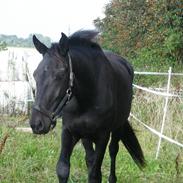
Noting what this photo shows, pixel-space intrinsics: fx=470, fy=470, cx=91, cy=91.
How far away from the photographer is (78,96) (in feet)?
15.1

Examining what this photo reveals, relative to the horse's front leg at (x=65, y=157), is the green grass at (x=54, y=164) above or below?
below

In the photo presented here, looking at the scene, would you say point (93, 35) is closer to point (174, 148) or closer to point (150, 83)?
point (174, 148)

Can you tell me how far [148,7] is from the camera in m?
19.1

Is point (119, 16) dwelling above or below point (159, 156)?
above

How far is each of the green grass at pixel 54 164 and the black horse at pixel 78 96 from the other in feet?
3.23

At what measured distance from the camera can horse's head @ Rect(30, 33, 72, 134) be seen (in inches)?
151

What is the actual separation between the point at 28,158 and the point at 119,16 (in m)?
16.4

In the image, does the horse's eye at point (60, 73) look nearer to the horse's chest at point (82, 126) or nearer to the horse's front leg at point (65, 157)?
the horse's chest at point (82, 126)

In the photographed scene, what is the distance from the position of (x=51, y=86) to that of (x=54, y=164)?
2.94 meters

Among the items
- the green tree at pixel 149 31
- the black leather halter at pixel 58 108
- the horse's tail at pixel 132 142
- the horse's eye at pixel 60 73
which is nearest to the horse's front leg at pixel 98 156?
the black leather halter at pixel 58 108

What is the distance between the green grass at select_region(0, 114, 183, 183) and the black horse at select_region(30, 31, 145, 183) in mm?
983

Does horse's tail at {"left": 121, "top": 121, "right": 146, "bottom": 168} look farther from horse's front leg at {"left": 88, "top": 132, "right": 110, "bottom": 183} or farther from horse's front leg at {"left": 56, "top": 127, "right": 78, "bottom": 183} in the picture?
horse's front leg at {"left": 56, "top": 127, "right": 78, "bottom": 183}

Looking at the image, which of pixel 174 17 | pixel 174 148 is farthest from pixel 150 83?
pixel 174 148

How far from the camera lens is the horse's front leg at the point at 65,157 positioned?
470cm
